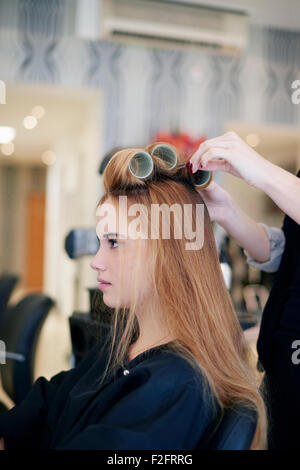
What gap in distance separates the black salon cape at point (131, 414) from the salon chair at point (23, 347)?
2.96 feet

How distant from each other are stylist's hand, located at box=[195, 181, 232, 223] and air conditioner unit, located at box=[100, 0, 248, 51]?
3.09m

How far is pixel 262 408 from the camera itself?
89 centimetres

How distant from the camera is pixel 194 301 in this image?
0.96 meters

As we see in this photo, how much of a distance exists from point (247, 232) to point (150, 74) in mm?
3353

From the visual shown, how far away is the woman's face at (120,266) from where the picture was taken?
3.27ft

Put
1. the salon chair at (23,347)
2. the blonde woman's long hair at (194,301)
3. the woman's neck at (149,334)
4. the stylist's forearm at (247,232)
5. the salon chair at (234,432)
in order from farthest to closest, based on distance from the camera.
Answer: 1. the salon chair at (23,347)
2. the stylist's forearm at (247,232)
3. the woman's neck at (149,334)
4. the blonde woman's long hair at (194,301)
5. the salon chair at (234,432)

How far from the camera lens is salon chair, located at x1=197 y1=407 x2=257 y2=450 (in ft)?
2.64

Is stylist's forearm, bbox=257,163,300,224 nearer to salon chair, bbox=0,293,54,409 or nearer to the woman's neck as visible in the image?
the woman's neck

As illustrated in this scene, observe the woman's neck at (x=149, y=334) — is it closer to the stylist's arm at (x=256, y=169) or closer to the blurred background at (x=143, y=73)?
the stylist's arm at (x=256, y=169)

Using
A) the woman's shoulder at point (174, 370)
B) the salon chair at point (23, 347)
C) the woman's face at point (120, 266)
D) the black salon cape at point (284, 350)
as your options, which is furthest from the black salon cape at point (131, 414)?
the salon chair at point (23, 347)

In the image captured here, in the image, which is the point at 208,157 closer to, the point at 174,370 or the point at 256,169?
the point at 256,169

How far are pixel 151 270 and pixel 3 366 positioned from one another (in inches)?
54.1

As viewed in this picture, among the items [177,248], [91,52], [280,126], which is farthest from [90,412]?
[280,126]
